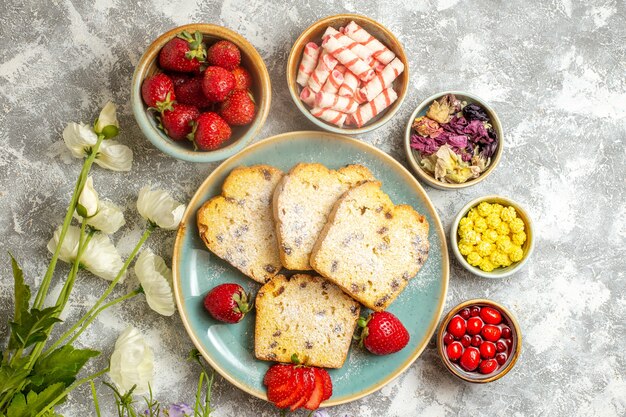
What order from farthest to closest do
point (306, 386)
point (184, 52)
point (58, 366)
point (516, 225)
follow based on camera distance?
1. point (516, 225)
2. point (306, 386)
3. point (184, 52)
4. point (58, 366)

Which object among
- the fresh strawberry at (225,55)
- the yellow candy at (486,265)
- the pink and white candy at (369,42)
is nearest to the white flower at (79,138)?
the fresh strawberry at (225,55)

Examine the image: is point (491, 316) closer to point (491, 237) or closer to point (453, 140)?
point (491, 237)

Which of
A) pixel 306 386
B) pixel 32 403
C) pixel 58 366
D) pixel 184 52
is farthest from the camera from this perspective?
pixel 306 386

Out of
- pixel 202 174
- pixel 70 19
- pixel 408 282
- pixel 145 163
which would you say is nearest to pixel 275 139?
pixel 202 174

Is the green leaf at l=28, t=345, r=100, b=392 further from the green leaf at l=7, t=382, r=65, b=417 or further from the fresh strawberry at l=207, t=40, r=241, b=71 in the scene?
the fresh strawberry at l=207, t=40, r=241, b=71

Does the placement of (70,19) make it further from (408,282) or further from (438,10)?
(408,282)

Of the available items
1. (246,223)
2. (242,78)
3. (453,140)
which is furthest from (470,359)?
(242,78)

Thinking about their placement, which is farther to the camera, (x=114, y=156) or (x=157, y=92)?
(x=114, y=156)
